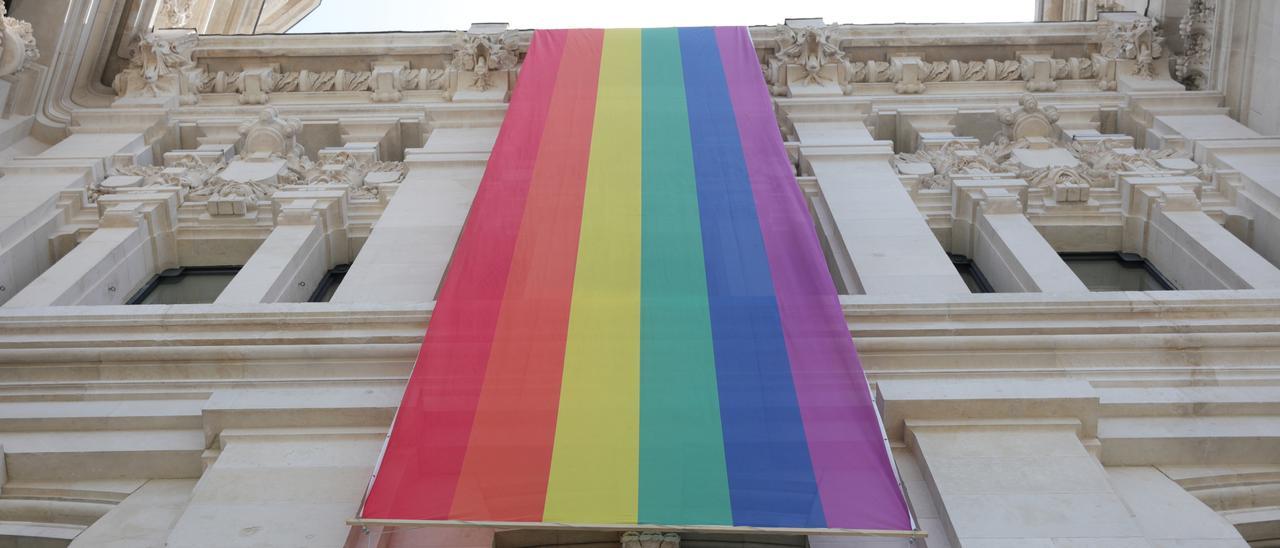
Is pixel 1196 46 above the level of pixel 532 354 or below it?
above

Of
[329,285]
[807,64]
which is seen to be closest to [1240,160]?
[807,64]

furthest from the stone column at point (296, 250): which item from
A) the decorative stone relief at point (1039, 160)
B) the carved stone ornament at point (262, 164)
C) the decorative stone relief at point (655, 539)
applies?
the decorative stone relief at point (1039, 160)

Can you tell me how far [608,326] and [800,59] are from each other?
1158cm

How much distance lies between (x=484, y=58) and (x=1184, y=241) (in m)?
12.8

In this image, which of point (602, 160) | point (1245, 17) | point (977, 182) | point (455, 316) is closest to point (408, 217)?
point (602, 160)

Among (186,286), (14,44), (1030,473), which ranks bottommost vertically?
(1030,473)

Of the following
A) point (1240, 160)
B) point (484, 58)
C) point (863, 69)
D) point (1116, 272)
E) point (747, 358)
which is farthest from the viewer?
point (863, 69)

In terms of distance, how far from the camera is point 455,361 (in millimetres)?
11547

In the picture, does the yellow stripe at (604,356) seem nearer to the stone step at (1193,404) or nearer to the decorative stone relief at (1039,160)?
the stone step at (1193,404)

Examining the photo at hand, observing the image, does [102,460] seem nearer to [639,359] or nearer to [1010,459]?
[639,359]

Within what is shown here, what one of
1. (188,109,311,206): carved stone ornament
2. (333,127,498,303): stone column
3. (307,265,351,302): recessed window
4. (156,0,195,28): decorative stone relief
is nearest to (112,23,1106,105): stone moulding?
(156,0,195,28): decorative stone relief

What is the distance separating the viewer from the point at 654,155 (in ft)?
54.2

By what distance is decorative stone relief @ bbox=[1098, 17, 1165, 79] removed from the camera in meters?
22.1

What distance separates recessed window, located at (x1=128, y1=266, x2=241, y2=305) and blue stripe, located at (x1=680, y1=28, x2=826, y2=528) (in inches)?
276
